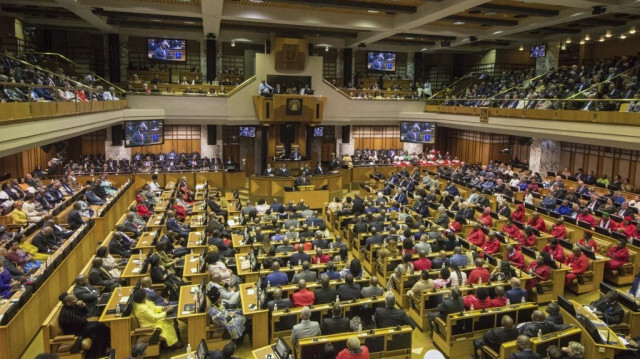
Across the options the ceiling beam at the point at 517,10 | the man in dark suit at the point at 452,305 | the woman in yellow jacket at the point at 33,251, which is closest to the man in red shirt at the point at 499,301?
the man in dark suit at the point at 452,305

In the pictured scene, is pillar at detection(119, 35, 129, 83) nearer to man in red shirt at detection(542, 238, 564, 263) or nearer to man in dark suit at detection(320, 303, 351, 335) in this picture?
man in dark suit at detection(320, 303, 351, 335)

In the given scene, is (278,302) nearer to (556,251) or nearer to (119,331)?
(119,331)

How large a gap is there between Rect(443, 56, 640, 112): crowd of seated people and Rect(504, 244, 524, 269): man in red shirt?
6695 mm

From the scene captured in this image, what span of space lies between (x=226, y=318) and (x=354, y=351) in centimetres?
253

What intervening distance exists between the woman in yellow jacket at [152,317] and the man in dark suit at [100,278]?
1.54m

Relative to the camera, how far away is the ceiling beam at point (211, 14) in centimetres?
1428

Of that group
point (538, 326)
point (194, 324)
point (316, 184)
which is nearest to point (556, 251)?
point (538, 326)

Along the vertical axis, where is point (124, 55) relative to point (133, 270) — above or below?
above

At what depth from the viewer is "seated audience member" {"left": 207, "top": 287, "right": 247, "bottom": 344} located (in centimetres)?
705

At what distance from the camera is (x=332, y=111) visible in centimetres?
2284

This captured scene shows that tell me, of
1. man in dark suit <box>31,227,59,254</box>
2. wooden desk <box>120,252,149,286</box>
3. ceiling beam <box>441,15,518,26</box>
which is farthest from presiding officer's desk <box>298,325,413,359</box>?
ceiling beam <box>441,15,518,26</box>

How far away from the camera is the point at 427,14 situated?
52.4ft

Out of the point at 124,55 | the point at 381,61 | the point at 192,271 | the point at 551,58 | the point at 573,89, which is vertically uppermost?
the point at 381,61

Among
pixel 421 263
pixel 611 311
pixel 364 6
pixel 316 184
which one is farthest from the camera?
pixel 316 184
